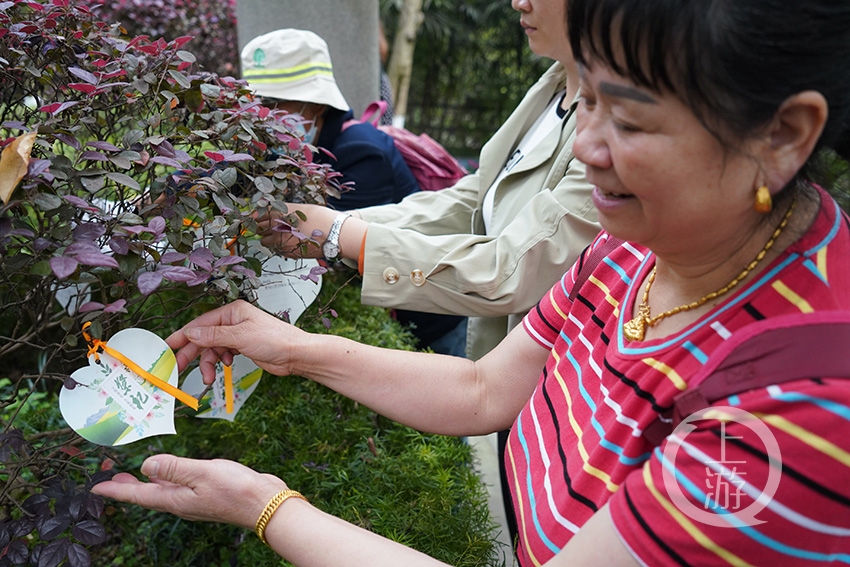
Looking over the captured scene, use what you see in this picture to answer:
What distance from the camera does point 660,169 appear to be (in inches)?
42.3

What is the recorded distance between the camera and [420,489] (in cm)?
204

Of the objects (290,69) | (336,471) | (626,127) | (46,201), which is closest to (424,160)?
(290,69)

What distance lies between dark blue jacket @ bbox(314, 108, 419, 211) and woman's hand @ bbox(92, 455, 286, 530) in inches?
63.5

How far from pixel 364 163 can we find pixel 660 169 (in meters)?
2.12

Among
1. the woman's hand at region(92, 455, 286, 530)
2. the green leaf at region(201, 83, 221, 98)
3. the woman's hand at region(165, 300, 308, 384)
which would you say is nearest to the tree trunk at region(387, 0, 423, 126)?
the green leaf at region(201, 83, 221, 98)

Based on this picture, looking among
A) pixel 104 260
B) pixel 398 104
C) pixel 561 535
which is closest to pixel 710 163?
pixel 561 535

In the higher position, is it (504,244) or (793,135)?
(793,135)

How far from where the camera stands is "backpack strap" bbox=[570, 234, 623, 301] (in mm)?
1557

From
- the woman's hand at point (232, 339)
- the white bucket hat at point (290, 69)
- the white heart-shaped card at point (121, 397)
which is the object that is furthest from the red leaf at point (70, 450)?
the white bucket hat at point (290, 69)

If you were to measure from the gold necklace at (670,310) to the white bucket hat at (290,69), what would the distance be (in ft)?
6.92

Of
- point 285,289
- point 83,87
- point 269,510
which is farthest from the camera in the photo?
point 285,289

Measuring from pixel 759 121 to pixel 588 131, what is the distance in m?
0.25

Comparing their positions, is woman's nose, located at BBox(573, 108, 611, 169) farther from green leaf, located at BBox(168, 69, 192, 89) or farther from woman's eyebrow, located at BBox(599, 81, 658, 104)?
green leaf, located at BBox(168, 69, 192, 89)

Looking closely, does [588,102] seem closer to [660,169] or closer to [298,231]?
[660,169]
